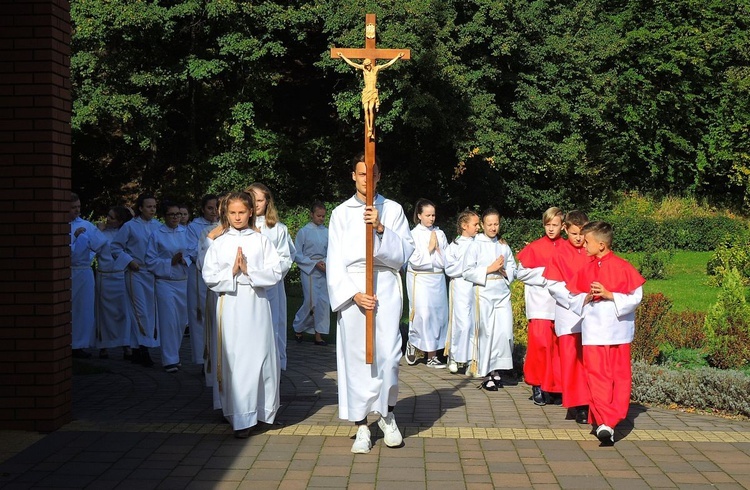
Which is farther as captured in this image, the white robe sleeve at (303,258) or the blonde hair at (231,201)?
the white robe sleeve at (303,258)

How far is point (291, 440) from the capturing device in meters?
7.35

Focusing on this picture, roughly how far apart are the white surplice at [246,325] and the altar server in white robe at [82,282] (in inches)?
190

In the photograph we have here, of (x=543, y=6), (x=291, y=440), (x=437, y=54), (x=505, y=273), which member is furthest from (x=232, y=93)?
(x=291, y=440)

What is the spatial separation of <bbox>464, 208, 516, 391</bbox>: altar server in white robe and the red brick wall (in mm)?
4282

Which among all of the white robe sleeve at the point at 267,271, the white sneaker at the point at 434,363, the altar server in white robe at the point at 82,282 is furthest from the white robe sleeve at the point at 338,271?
the altar server in white robe at the point at 82,282

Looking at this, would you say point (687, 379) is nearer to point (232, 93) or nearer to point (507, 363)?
point (507, 363)

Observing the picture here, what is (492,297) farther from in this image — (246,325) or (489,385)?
(246,325)

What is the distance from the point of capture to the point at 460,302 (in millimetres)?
11461

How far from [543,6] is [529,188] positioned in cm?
705

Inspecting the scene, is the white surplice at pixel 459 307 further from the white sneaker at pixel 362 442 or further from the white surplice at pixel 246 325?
the white sneaker at pixel 362 442

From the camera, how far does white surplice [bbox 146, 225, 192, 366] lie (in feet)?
37.9

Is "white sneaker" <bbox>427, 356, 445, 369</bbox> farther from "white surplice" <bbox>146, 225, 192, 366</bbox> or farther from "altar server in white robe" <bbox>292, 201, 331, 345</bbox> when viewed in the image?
"white surplice" <bbox>146, 225, 192, 366</bbox>

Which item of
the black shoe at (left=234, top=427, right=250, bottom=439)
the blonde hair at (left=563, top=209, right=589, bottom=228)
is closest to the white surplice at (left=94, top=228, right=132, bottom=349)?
the black shoe at (left=234, top=427, right=250, bottom=439)

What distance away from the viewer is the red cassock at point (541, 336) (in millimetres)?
9008
